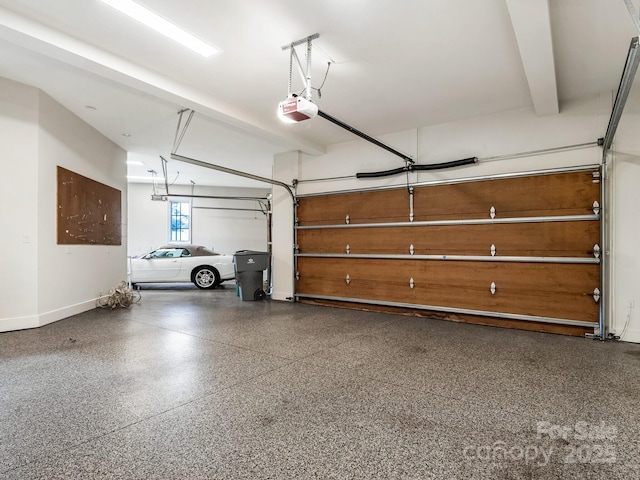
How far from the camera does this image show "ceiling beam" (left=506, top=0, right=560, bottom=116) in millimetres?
2736

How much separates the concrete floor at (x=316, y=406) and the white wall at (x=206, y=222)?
7987 mm

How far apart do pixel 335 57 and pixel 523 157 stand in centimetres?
305

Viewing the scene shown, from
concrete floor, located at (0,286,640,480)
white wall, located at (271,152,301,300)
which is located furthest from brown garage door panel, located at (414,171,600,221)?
white wall, located at (271,152,301,300)

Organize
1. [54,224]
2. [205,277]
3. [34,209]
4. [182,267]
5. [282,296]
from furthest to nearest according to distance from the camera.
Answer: [205,277], [182,267], [282,296], [54,224], [34,209]

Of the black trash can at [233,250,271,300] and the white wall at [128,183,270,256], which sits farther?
the white wall at [128,183,270,256]

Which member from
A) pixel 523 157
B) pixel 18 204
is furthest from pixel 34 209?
pixel 523 157

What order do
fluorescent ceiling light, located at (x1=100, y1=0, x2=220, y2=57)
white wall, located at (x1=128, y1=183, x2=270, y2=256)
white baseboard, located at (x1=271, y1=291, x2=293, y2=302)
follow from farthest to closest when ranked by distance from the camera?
white wall, located at (x1=128, y1=183, x2=270, y2=256) < white baseboard, located at (x1=271, y1=291, x2=293, y2=302) < fluorescent ceiling light, located at (x1=100, y1=0, x2=220, y2=57)

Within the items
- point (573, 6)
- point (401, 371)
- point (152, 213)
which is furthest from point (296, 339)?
point (152, 213)

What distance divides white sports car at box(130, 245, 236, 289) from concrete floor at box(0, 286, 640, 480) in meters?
4.97

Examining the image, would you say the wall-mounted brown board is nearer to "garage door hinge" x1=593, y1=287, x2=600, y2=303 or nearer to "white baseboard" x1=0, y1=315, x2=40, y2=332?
"white baseboard" x1=0, y1=315, x2=40, y2=332

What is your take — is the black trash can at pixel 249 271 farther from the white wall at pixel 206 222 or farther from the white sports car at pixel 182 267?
the white wall at pixel 206 222

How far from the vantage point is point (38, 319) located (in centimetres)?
475

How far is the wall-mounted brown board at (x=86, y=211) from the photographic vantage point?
5316 millimetres

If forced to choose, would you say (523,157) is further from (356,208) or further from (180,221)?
(180,221)
